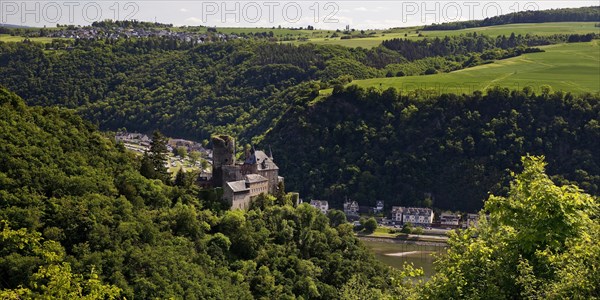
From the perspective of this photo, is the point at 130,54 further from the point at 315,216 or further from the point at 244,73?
the point at 315,216

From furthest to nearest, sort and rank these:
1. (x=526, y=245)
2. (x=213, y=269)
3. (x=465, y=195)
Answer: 1. (x=465, y=195)
2. (x=213, y=269)
3. (x=526, y=245)

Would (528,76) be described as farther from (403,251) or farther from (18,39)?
(18,39)

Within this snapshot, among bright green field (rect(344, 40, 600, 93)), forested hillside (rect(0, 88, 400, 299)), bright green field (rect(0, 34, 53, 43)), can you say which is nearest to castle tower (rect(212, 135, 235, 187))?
forested hillside (rect(0, 88, 400, 299))

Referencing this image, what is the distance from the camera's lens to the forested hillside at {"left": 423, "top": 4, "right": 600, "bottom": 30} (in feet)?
602

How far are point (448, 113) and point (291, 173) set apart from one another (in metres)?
22.8

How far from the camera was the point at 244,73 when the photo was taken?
498ft

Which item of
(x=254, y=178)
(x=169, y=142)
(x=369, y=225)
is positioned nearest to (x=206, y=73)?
(x=169, y=142)

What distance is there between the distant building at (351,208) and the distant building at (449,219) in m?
10.3

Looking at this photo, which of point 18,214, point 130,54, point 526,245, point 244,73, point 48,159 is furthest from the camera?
point 130,54

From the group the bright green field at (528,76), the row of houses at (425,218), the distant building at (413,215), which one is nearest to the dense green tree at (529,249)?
the row of houses at (425,218)

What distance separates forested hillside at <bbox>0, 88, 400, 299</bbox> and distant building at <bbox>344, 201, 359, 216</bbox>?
38957mm

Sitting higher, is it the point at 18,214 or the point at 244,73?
the point at 244,73

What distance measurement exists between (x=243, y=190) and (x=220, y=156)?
2649 mm

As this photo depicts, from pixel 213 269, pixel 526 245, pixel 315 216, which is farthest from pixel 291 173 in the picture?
pixel 526 245
